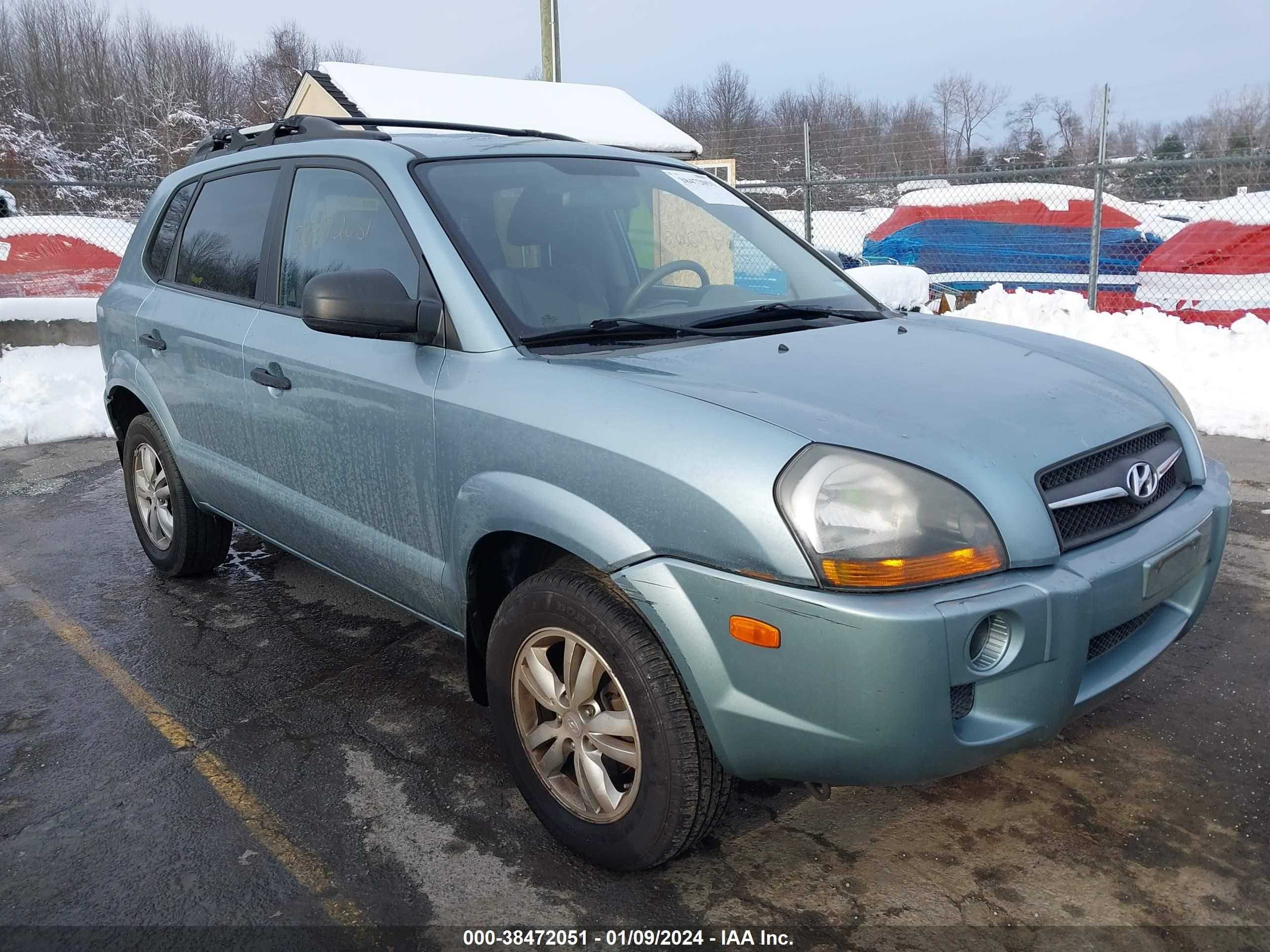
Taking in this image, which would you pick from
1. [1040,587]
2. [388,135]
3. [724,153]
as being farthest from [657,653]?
[724,153]

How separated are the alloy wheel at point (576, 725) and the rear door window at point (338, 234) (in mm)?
1135

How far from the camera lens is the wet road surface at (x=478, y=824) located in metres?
2.35

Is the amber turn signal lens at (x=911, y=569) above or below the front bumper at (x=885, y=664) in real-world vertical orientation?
above

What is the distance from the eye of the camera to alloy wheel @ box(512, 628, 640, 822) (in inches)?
94.1

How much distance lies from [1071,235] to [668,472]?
14572mm

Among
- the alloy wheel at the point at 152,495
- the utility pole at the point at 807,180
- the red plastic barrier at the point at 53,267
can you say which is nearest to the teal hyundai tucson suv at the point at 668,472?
the alloy wheel at the point at 152,495

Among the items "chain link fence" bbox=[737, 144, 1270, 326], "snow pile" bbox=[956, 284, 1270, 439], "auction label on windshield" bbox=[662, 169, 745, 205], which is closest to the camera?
"auction label on windshield" bbox=[662, 169, 745, 205]

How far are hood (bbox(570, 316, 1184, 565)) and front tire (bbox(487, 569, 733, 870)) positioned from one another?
1.68ft

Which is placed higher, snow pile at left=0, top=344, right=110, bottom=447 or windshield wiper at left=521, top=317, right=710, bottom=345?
windshield wiper at left=521, top=317, right=710, bottom=345

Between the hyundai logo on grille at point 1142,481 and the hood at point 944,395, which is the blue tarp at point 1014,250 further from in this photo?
the hyundai logo on grille at point 1142,481

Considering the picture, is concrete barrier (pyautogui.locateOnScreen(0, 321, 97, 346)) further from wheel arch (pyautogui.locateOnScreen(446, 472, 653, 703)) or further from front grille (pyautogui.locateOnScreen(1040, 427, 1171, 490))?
front grille (pyautogui.locateOnScreen(1040, 427, 1171, 490))

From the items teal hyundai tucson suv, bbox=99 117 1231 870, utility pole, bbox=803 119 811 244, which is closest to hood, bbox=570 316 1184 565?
teal hyundai tucson suv, bbox=99 117 1231 870

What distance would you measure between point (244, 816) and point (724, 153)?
25.8 m

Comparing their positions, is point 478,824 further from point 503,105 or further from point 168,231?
point 503,105
